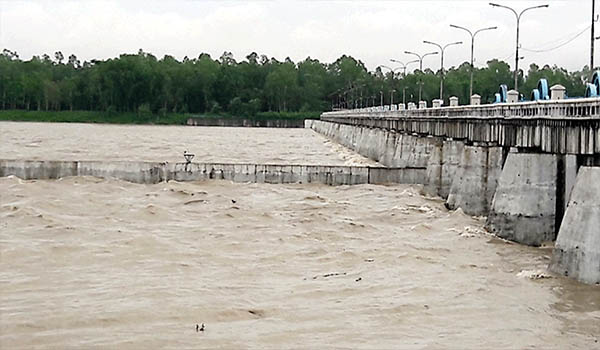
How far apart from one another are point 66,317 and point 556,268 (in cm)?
1354

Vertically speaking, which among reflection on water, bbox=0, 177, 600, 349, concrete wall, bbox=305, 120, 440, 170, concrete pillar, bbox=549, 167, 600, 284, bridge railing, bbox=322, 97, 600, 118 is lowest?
reflection on water, bbox=0, 177, 600, 349

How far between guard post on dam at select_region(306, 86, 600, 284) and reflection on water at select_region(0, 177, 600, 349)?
98 centimetres

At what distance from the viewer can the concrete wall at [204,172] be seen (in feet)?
160

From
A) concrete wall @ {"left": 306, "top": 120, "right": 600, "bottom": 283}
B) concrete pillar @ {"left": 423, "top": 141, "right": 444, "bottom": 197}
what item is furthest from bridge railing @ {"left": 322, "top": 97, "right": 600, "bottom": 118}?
concrete pillar @ {"left": 423, "top": 141, "right": 444, "bottom": 197}

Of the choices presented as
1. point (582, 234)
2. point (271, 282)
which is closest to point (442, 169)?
point (582, 234)

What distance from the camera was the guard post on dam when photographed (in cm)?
2288

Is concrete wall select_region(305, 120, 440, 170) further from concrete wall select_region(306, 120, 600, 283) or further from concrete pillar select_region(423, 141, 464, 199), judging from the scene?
concrete wall select_region(306, 120, 600, 283)

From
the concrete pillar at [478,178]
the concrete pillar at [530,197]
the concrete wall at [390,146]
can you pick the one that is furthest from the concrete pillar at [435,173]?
the concrete pillar at [530,197]

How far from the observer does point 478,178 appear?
1523 inches

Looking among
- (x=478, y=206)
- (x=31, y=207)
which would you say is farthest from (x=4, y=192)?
(x=478, y=206)

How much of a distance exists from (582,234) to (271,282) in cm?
846

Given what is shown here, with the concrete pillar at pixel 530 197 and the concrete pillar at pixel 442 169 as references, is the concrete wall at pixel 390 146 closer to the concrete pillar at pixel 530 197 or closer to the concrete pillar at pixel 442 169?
the concrete pillar at pixel 442 169

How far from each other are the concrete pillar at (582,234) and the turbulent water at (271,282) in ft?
1.54

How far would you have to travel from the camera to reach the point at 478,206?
126ft
